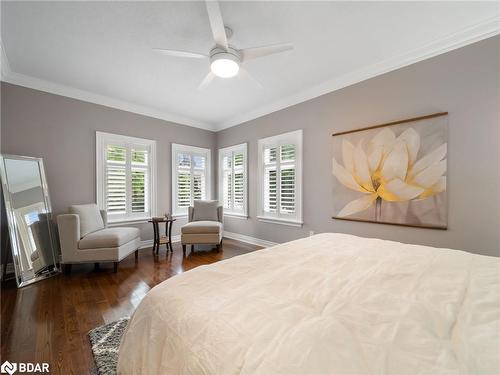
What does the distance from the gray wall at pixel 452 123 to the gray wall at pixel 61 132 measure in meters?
3.39

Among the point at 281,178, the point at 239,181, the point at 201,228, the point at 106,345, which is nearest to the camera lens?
the point at 106,345

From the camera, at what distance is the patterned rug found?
1.38 meters

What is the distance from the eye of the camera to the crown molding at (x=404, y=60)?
212 cm

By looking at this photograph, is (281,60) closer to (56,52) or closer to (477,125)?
(477,125)

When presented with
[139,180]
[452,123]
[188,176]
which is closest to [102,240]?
[139,180]

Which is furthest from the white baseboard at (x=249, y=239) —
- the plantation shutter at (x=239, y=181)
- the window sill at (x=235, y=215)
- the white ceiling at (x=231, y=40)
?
the white ceiling at (x=231, y=40)

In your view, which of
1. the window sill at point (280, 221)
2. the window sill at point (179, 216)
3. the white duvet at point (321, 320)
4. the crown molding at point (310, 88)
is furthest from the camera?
the window sill at point (179, 216)

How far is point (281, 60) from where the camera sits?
2.73m

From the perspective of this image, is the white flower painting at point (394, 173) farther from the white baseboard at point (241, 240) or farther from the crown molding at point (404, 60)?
the white baseboard at point (241, 240)

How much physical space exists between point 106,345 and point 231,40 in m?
2.93

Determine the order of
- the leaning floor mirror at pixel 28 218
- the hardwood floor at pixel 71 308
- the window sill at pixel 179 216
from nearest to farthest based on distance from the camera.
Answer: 1. the hardwood floor at pixel 71 308
2. the leaning floor mirror at pixel 28 218
3. the window sill at pixel 179 216

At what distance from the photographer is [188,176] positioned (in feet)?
16.2

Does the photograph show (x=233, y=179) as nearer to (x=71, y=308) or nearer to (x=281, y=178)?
(x=281, y=178)

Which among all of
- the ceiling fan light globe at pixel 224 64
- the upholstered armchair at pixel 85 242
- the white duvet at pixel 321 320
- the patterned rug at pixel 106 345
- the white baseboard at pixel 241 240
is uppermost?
the ceiling fan light globe at pixel 224 64
